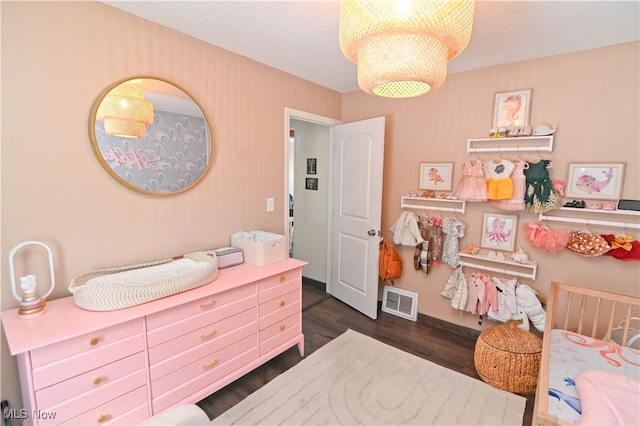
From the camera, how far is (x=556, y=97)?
2260 mm

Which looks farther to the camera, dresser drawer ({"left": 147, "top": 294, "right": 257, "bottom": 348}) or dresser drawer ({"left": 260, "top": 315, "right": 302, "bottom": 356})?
dresser drawer ({"left": 260, "top": 315, "right": 302, "bottom": 356})

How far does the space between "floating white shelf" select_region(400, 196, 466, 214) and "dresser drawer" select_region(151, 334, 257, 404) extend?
189 cm

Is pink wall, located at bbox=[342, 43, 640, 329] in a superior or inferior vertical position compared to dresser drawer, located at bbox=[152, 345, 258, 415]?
superior

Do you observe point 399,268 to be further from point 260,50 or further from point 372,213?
point 260,50

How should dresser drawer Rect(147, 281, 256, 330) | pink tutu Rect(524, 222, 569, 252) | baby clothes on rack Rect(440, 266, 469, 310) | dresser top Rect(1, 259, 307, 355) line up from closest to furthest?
dresser top Rect(1, 259, 307, 355) < dresser drawer Rect(147, 281, 256, 330) < pink tutu Rect(524, 222, 569, 252) < baby clothes on rack Rect(440, 266, 469, 310)

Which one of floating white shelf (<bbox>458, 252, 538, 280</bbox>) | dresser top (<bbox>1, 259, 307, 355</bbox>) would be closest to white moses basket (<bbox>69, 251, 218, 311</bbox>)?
dresser top (<bbox>1, 259, 307, 355</bbox>)

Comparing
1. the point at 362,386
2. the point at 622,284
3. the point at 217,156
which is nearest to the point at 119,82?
the point at 217,156

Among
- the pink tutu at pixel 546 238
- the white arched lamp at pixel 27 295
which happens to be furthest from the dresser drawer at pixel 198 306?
the pink tutu at pixel 546 238

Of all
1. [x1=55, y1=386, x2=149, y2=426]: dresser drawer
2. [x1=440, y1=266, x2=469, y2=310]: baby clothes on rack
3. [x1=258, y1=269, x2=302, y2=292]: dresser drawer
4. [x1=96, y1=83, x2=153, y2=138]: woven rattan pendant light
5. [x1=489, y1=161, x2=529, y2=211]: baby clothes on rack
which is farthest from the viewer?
[x1=440, y1=266, x2=469, y2=310]: baby clothes on rack

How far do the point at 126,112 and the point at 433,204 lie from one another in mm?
2554

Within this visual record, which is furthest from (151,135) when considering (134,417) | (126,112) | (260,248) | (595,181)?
(595,181)

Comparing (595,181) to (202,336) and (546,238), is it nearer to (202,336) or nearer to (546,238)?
(546,238)

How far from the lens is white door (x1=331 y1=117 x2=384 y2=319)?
9.74 feet

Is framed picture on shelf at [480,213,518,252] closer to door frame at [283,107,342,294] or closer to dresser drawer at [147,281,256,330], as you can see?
door frame at [283,107,342,294]
